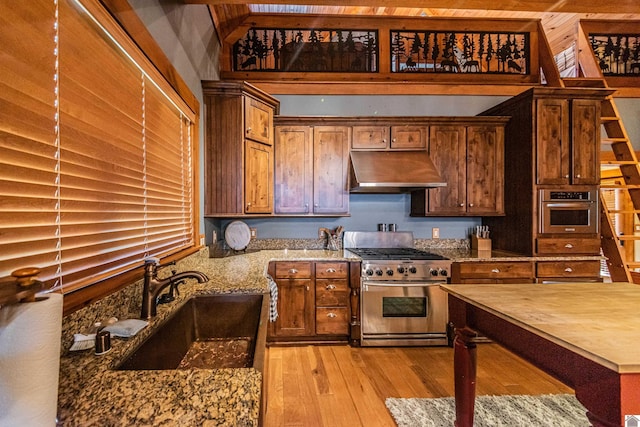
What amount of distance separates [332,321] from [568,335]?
7.15 ft

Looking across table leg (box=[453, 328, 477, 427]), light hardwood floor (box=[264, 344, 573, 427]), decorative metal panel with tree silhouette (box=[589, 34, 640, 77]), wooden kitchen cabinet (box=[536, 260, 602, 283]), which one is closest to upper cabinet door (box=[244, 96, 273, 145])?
light hardwood floor (box=[264, 344, 573, 427])

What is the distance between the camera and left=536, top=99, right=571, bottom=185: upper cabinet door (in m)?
3.02

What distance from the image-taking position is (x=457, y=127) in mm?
3373

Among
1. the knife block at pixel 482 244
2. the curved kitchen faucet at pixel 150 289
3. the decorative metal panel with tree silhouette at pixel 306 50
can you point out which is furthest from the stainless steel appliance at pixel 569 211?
the curved kitchen faucet at pixel 150 289

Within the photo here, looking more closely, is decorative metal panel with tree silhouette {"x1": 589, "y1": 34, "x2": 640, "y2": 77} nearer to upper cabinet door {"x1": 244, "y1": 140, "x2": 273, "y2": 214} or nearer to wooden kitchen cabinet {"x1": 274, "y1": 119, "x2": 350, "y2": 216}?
wooden kitchen cabinet {"x1": 274, "y1": 119, "x2": 350, "y2": 216}

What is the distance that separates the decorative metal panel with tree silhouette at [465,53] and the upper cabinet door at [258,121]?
165cm

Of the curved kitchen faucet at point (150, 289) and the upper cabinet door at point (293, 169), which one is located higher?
the upper cabinet door at point (293, 169)

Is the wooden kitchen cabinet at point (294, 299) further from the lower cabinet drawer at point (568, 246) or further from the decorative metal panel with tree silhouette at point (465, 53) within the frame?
the decorative metal panel with tree silhouette at point (465, 53)

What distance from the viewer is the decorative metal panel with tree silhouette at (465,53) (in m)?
3.58

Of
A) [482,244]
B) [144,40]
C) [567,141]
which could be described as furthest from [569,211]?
[144,40]

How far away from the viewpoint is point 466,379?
5.32 ft

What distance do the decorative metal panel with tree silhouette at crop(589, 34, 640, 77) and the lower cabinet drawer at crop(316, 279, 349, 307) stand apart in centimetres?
414

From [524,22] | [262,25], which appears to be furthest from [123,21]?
[524,22]

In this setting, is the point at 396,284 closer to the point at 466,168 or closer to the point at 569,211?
the point at 466,168
